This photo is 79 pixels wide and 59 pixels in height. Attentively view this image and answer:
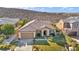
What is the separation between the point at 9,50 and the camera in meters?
1.97

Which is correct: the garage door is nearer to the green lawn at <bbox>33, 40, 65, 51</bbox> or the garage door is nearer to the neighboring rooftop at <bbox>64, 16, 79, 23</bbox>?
the green lawn at <bbox>33, 40, 65, 51</bbox>

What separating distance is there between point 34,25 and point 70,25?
0.36 metres

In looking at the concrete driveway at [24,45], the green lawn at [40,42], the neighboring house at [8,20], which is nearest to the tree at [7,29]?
the neighboring house at [8,20]

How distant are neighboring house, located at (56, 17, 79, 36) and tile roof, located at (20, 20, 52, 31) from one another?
0.42 feet

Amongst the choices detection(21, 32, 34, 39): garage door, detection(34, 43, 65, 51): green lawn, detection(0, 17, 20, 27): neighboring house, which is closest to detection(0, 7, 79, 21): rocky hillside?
detection(0, 17, 20, 27): neighboring house

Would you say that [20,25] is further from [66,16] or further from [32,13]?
[66,16]

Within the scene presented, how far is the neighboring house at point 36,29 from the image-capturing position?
1942 mm

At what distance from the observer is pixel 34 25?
6.40ft

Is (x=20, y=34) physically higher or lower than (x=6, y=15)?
lower

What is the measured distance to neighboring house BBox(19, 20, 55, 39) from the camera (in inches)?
76.5

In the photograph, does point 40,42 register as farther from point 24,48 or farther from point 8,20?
point 8,20
